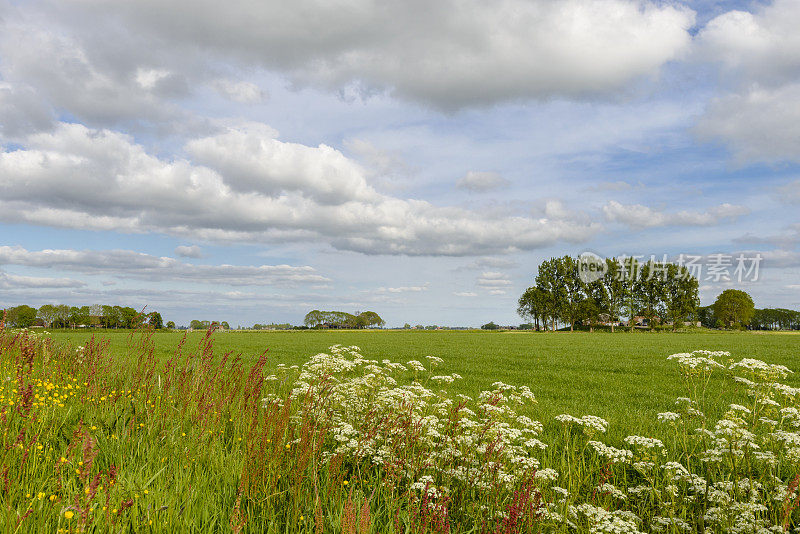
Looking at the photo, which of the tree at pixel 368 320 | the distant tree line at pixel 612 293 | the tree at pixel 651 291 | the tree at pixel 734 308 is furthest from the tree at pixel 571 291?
the tree at pixel 368 320

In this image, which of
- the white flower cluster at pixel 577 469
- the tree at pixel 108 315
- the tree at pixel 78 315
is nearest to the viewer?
the white flower cluster at pixel 577 469

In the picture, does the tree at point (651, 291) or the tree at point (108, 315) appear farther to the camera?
the tree at point (651, 291)

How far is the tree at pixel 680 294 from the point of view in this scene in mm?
A: 90938

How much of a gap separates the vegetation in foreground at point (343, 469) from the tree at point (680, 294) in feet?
321

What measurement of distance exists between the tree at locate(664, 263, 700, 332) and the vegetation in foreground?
321 ft

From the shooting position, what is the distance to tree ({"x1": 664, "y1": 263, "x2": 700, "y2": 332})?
298 feet

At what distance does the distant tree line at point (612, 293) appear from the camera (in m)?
90.2

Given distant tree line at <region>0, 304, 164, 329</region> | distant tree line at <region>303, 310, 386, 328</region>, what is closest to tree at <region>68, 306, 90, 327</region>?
distant tree line at <region>0, 304, 164, 329</region>

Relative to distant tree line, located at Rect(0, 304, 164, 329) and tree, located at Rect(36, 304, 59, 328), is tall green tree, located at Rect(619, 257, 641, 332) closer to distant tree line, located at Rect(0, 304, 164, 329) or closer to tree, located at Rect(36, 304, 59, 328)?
distant tree line, located at Rect(0, 304, 164, 329)

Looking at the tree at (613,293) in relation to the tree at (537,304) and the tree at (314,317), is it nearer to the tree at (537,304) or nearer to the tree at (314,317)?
the tree at (537,304)

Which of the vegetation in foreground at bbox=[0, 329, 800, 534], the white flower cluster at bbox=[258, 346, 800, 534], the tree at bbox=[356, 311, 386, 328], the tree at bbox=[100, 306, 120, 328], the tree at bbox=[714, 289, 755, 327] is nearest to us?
the vegetation in foreground at bbox=[0, 329, 800, 534]

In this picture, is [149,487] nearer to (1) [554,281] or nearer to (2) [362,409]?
(2) [362,409]

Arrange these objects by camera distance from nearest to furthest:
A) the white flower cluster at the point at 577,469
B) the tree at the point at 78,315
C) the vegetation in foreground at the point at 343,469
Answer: the vegetation in foreground at the point at 343,469, the white flower cluster at the point at 577,469, the tree at the point at 78,315

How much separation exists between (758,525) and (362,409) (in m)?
4.48
